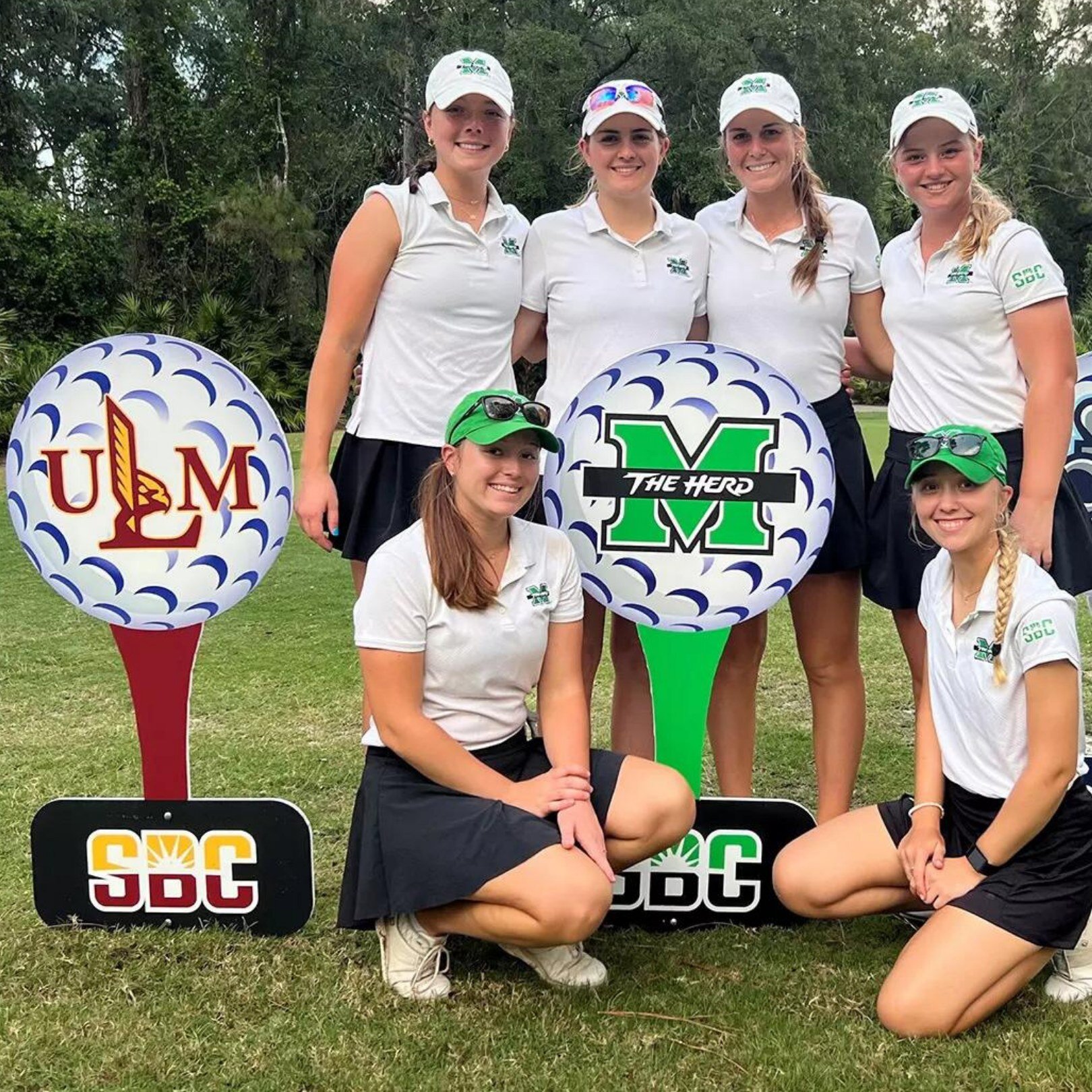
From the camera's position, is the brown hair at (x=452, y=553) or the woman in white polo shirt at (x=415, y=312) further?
the woman in white polo shirt at (x=415, y=312)

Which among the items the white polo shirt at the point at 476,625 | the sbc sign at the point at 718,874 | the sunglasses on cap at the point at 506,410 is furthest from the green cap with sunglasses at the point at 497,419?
the sbc sign at the point at 718,874

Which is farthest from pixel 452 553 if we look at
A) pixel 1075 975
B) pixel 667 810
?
pixel 1075 975

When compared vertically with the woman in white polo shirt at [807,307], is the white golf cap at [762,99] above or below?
above

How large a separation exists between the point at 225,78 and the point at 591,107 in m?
29.2

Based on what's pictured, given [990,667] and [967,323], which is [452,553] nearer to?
[990,667]

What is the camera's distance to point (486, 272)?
2.88m

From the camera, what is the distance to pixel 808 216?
295 cm

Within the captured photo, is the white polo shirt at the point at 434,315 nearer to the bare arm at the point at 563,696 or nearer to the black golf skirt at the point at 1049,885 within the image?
the bare arm at the point at 563,696

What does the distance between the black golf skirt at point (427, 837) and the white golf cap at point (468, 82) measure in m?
1.53

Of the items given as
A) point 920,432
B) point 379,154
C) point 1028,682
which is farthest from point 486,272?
point 379,154

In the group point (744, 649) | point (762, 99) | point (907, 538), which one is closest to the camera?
point (762, 99)

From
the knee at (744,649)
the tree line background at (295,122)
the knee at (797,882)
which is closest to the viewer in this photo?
the knee at (797,882)

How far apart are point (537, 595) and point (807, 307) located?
3.29 feet

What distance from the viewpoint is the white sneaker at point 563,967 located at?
2.66m
